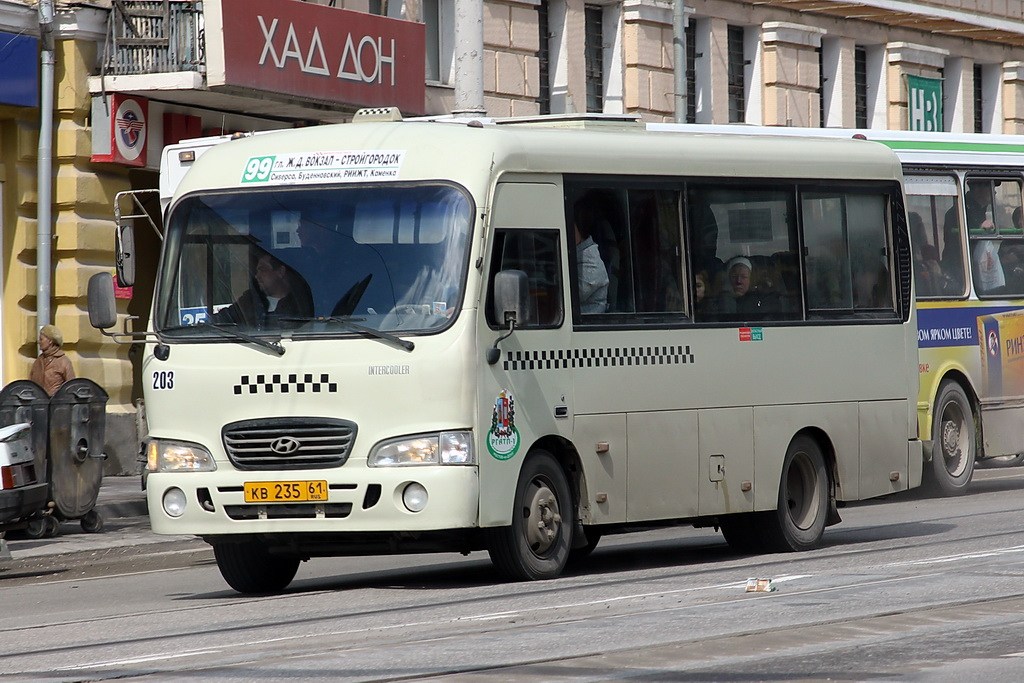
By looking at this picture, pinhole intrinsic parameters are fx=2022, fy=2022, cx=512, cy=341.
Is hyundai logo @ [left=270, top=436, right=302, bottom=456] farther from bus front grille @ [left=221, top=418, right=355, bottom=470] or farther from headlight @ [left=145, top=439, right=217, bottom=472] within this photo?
headlight @ [left=145, top=439, right=217, bottom=472]

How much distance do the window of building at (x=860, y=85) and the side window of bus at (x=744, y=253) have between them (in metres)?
24.3

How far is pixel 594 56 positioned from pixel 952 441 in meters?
13.4

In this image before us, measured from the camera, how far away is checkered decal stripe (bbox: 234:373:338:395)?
11.3 m

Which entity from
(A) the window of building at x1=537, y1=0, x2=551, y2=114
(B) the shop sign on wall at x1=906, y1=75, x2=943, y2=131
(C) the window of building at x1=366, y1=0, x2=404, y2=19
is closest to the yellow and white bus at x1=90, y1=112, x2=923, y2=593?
(C) the window of building at x1=366, y1=0, x2=404, y2=19

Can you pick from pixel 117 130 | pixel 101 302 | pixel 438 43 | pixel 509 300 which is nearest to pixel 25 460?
pixel 101 302

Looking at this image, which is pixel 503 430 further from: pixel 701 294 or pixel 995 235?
pixel 995 235

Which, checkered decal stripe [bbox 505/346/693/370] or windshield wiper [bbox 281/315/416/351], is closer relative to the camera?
windshield wiper [bbox 281/315/416/351]

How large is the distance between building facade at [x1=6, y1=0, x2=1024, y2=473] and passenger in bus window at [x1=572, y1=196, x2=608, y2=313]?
6.92 metres

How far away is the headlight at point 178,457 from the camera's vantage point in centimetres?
1159

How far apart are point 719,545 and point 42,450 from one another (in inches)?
234

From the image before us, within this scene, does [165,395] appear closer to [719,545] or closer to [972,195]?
[719,545]

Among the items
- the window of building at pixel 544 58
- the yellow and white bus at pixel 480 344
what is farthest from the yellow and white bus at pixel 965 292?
the window of building at pixel 544 58

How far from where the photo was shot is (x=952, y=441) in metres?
20.1

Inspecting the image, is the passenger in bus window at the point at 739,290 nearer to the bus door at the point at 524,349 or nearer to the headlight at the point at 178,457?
the bus door at the point at 524,349
